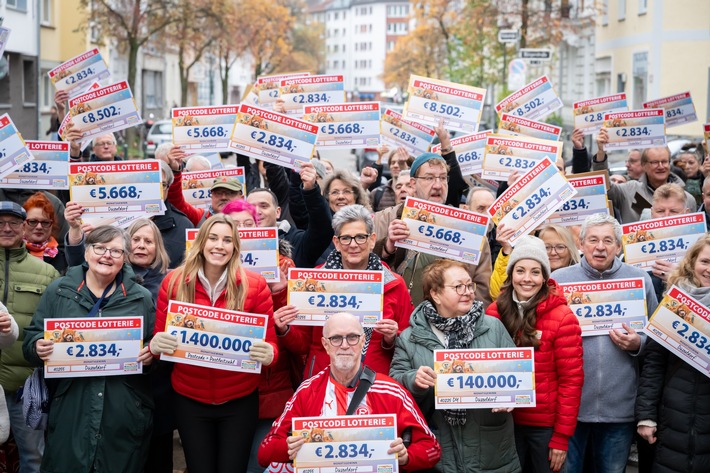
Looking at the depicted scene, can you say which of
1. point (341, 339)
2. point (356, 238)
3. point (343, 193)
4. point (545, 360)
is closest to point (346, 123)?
point (343, 193)

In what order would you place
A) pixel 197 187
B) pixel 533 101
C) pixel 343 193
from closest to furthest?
1. pixel 343 193
2. pixel 197 187
3. pixel 533 101

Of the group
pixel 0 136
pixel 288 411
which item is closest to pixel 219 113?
pixel 0 136

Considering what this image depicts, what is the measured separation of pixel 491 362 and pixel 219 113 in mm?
4252

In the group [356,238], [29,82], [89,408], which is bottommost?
[89,408]

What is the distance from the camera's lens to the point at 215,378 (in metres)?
5.83

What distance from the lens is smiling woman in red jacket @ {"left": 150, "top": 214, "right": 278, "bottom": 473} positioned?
580 centimetres

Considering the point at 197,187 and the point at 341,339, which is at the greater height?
the point at 197,187

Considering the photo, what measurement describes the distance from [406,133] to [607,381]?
4649mm

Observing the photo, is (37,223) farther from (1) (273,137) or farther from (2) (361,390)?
(2) (361,390)

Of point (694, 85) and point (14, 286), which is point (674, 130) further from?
point (14, 286)

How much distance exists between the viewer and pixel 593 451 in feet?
20.6

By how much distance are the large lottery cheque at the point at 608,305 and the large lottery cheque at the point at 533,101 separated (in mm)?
4636

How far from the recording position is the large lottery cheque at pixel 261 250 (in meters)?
6.54

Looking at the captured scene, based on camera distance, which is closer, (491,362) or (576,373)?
(491,362)
